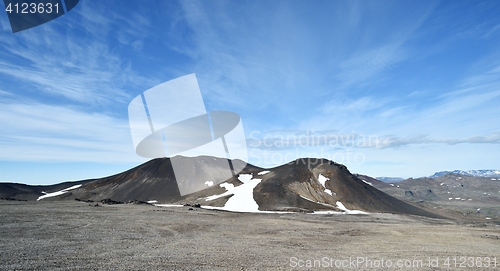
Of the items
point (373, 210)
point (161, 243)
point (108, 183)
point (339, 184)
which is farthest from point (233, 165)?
point (161, 243)

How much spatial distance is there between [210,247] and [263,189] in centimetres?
5124

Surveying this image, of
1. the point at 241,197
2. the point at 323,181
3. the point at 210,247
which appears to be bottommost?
the point at 210,247

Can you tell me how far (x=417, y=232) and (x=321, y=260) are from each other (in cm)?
2064

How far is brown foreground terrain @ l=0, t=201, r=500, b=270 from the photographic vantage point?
15.2 m

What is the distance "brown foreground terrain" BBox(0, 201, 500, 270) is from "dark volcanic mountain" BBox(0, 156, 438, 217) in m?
32.0

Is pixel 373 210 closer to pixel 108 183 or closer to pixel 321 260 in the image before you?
pixel 321 260

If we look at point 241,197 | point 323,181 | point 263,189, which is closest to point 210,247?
point 241,197

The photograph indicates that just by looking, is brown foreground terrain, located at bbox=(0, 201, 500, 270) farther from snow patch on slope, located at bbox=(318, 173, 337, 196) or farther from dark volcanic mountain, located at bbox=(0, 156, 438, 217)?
snow patch on slope, located at bbox=(318, 173, 337, 196)

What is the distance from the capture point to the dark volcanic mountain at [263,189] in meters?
66.2

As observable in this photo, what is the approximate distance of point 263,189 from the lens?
7050 cm

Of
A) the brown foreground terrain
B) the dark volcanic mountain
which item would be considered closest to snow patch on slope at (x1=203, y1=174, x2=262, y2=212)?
the dark volcanic mountain

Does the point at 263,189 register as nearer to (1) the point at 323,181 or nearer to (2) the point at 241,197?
(2) the point at 241,197

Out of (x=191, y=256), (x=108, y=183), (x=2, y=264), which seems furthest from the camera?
(x=108, y=183)

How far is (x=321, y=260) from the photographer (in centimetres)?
1773
